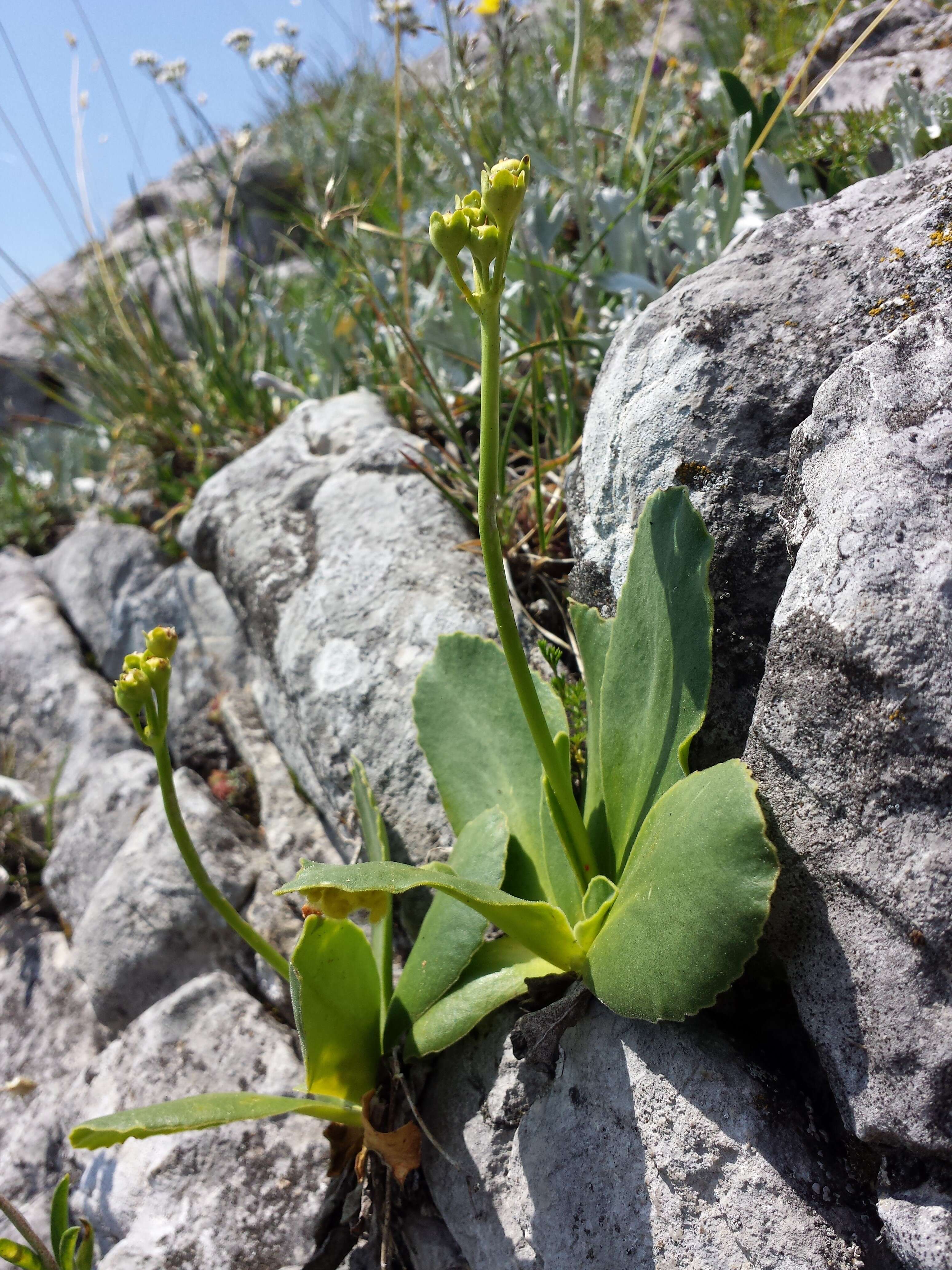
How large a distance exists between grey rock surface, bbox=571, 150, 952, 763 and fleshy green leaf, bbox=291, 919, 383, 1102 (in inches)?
30.7

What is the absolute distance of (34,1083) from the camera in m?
2.66

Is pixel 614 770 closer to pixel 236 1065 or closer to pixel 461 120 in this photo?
pixel 236 1065

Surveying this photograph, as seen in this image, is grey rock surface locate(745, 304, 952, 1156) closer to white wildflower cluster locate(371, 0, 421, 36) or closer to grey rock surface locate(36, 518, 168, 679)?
white wildflower cluster locate(371, 0, 421, 36)

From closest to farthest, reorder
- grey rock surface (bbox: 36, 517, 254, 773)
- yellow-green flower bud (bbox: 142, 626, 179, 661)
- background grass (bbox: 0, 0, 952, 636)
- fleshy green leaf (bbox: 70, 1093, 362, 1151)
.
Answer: fleshy green leaf (bbox: 70, 1093, 362, 1151) → yellow-green flower bud (bbox: 142, 626, 179, 661) → background grass (bbox: 0, 0, 952, 636) → grey rock surface (bbox: 36, 517, 254, 773)

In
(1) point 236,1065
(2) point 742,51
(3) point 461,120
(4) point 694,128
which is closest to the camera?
(1) point 236,1065

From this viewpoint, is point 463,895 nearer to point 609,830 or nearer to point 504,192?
point 609,830

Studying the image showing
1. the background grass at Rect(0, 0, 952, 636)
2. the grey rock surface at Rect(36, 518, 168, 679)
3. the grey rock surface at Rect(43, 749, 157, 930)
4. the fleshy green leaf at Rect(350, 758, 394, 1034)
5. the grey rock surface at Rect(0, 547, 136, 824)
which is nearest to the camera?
the fleshy green leaf at Rect(350, 758, 394, 1034)

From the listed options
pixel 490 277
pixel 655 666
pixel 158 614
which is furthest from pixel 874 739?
pixel 158 614

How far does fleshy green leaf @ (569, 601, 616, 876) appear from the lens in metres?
1.50

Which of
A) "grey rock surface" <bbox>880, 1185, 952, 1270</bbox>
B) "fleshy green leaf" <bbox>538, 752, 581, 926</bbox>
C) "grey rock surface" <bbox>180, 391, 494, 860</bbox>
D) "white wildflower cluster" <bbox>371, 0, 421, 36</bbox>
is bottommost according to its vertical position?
"grey rock surface" <bbox>880, 1185, 952, 1270</bbox>

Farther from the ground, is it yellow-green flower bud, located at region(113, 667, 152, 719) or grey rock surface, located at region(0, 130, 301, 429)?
grey rock surface, located at region(0, 130, 301, 429)

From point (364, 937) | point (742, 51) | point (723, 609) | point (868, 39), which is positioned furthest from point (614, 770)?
point (742, 51)

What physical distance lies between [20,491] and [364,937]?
4972 mm

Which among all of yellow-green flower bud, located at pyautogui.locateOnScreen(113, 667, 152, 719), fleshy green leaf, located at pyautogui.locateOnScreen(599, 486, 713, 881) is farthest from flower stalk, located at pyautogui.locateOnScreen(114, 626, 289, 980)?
fleshy green leaf, located at pyautogui.locateOnScreen(599, 486, 713, 881)
